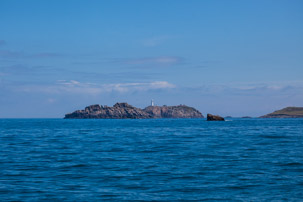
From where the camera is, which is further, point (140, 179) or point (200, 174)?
point (200, 174)

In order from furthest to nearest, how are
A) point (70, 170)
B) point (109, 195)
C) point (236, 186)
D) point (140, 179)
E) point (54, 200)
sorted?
point (70, 170) → point (140, 179) → point (236, 186) → point (109, 195) → point (54, 200)

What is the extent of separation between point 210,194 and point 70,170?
38.6 ft

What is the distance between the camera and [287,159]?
29953 millimetres

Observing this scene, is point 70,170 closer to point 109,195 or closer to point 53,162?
point 53,162

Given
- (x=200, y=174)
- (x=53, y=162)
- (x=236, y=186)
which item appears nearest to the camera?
(x=236, y=186)

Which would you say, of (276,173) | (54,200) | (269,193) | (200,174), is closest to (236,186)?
(269,193)

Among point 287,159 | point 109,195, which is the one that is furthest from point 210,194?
point 287,159

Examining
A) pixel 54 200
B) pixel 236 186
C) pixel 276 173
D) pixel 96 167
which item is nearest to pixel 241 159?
pixel 276 173

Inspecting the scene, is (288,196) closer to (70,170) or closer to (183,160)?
(183,160)

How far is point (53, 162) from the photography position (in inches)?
1146

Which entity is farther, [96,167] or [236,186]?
[96,167]

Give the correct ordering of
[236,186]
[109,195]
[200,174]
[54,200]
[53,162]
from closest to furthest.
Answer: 1. [54,200]
2. [109,195]
3. [236,186]
4. [200,174]
5. [53,162]

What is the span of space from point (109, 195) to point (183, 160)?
13322 mm

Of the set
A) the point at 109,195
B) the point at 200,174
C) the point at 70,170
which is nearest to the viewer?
the point at 109,195
